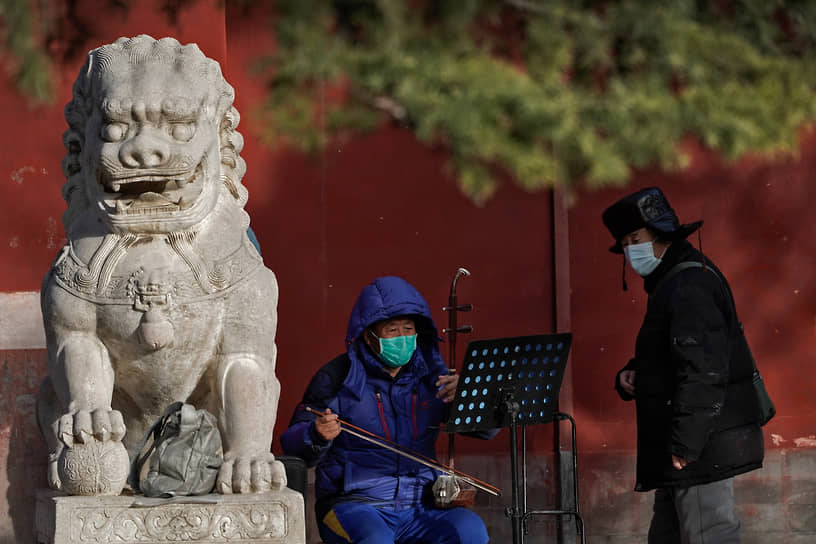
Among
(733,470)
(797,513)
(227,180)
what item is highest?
(227,180)

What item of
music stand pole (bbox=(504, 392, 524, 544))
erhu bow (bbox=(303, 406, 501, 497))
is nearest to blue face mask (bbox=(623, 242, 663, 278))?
music stand pole (bbox=(504, 392, 524, 544))

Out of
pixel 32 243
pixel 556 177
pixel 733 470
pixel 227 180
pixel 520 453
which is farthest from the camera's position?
pixel 520 453

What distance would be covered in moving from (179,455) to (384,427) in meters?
1.25

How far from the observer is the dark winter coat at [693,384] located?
4.71 m

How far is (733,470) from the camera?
4.78 metres

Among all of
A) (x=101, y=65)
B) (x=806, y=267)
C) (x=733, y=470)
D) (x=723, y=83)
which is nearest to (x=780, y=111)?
(x=723, y=83)

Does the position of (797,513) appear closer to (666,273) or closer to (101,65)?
(666,273)

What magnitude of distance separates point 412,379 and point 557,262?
166 centimetres

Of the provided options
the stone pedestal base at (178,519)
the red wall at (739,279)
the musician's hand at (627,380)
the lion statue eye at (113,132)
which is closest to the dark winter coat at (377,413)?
the musician's hand at (627,380)

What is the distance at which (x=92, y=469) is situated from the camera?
3814 millimetres

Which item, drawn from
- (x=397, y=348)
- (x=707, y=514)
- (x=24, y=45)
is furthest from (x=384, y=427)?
(x=24, y=45)

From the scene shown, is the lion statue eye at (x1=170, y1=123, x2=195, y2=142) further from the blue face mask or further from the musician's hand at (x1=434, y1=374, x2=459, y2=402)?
the blue face mask

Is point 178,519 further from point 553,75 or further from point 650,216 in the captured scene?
point 650,216

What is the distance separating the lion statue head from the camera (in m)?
3.96
